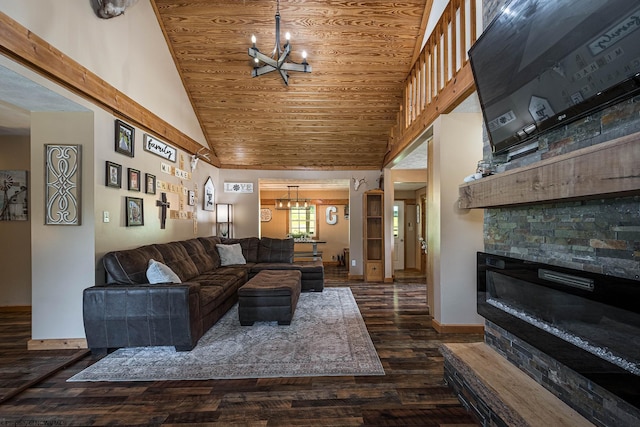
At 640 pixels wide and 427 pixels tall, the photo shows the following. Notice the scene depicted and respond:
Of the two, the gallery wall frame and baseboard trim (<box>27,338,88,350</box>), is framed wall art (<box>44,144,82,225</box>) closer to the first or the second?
the gallery wall frame

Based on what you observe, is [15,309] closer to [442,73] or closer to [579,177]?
[579,177]

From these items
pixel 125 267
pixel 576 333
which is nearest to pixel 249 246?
pixel 125 267

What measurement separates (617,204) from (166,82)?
16.4 ft

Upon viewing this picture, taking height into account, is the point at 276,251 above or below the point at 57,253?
below

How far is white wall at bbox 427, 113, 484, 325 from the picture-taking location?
316 centimetres

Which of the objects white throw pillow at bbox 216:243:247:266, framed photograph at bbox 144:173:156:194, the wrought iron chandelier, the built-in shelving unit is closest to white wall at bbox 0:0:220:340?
framed photograph at bbox 144:173:156:194

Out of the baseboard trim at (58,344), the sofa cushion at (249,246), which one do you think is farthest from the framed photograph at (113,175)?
the sofa cushion at (249,246)

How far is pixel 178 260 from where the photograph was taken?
Answer: 148 inches

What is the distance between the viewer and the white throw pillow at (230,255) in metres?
5.09

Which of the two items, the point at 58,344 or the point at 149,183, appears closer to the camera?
the point at 58,344

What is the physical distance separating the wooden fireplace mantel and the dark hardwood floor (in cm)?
145

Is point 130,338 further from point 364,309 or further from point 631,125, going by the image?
point 631,125

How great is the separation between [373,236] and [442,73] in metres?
3.68

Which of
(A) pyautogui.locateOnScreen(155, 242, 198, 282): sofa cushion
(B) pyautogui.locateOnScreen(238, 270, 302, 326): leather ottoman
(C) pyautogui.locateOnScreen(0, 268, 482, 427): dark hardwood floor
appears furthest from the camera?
(A) pyautogui.locateOnScreen(155, 242, 198, 282): sofa cushion
